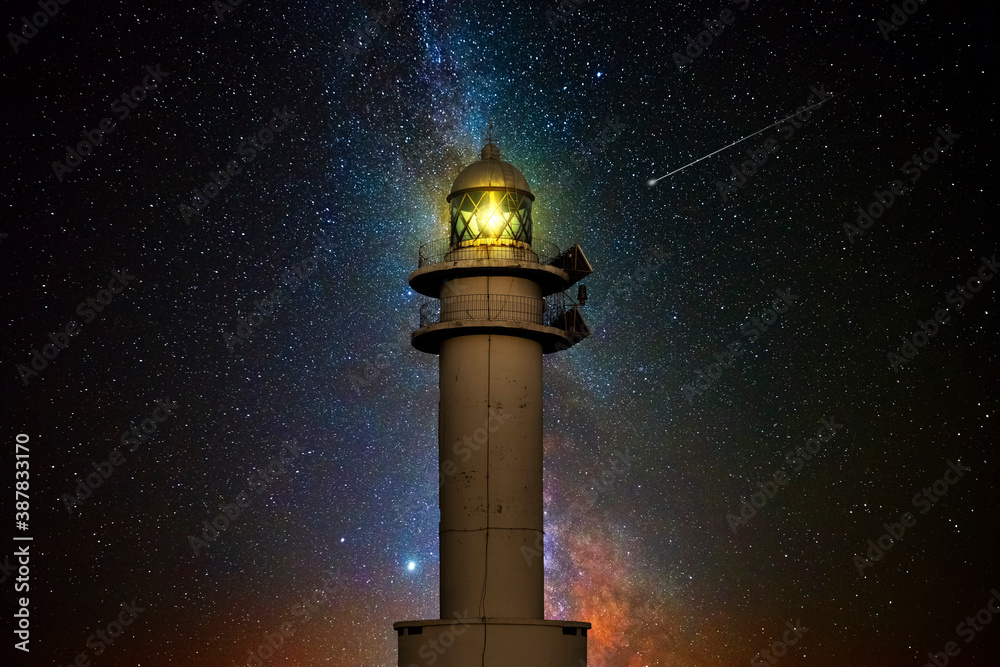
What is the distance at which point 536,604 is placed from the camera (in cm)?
3691

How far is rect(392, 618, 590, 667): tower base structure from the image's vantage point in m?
35.6

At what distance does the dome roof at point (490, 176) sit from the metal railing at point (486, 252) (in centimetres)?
151

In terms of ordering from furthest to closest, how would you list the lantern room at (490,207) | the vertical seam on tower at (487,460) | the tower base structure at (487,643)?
the lantern room at (490,207), the vertical seam on tower at (487,460), the tower base structure at (487,643)

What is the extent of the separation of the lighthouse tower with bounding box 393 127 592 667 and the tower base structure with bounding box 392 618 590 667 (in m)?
0.03

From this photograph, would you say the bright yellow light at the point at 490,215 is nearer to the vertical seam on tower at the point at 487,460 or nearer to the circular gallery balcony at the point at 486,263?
the circular gallery balcony at the point at 486,263

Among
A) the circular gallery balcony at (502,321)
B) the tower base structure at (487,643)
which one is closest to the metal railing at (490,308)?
the circular gallery balcony at (502,321)

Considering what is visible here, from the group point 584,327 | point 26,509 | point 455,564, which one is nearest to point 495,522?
point 455,564

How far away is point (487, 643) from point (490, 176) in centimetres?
1341

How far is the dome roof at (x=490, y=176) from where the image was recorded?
129 feet

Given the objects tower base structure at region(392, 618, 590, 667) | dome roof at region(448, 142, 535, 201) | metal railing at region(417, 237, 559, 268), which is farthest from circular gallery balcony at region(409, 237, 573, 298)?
tower base structure at region(392, 618, 590, 667)

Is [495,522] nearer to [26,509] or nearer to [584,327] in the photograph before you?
[584,327]

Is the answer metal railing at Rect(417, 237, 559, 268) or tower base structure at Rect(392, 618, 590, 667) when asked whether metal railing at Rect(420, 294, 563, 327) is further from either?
tower base structure at Rect(392, 618, 590, 667)

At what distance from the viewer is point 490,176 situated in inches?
1548

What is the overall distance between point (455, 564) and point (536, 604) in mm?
2513
